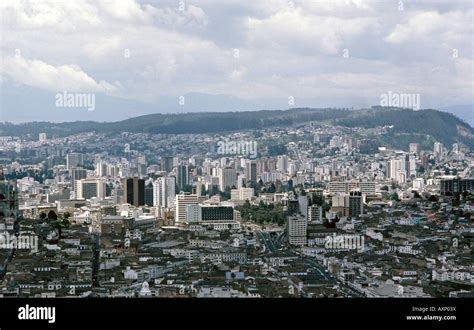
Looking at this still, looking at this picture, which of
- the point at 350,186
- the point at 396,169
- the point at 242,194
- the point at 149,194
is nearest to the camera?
the point at 149,194

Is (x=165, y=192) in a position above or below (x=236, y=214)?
above

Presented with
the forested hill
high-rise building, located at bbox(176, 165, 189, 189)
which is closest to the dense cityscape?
high-rise building, located at bbox(176, 165, 189, 189)

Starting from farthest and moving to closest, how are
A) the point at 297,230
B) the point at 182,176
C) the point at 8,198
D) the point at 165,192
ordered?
1. the point at 182,176
2. the point at 165,192
3. the point at 8,198
4. the point at 297,230

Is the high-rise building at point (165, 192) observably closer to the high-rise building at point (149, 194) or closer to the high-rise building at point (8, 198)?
the high-rise building at point (149, 194)

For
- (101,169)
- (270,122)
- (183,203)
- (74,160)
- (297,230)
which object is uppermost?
(270,122)

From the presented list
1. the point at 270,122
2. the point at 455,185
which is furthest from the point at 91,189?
the point at 455,185

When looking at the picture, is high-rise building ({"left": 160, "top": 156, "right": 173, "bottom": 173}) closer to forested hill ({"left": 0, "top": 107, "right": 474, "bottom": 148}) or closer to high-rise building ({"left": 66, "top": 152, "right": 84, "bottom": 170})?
forested hill ({"left": 0, "top": 107, "right": 474, "bottom": 148})

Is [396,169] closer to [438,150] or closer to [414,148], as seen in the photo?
[414,148]
